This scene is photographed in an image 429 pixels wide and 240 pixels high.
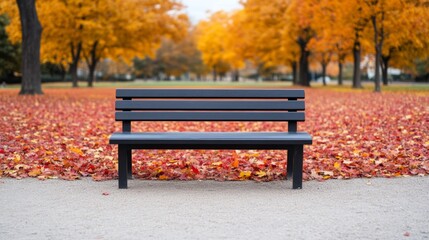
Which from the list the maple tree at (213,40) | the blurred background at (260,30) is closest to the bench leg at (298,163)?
the blurred background at (260,30)

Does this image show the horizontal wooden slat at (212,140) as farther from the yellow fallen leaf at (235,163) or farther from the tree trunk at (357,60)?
the tree trunk at (357,60)

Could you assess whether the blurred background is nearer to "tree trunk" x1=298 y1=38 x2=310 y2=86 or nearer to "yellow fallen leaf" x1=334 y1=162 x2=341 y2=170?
"tree trunk" x1=298 y1=38 x2=310 y2=86

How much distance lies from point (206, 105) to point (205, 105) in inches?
0.5

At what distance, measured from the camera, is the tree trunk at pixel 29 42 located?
22.7m

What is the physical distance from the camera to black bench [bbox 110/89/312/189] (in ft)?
18.7

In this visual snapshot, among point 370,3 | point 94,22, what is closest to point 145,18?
point 94,22

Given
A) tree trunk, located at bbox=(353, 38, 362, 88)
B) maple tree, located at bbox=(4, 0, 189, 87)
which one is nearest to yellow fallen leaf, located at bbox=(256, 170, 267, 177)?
tree trunk, located at bbox=(353, 38, 362, 88)

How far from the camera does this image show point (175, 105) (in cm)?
613

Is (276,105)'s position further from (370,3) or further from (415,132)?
(370,3)

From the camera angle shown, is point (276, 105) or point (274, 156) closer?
point (276, 105)

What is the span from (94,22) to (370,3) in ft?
63.8

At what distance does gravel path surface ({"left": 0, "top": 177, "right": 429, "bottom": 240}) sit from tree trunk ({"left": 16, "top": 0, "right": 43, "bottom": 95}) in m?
17.7

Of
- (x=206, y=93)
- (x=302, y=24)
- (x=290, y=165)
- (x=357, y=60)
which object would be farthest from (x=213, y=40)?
(x=206, y=93)

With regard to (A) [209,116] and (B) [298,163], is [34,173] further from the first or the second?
(B) [298,163]
